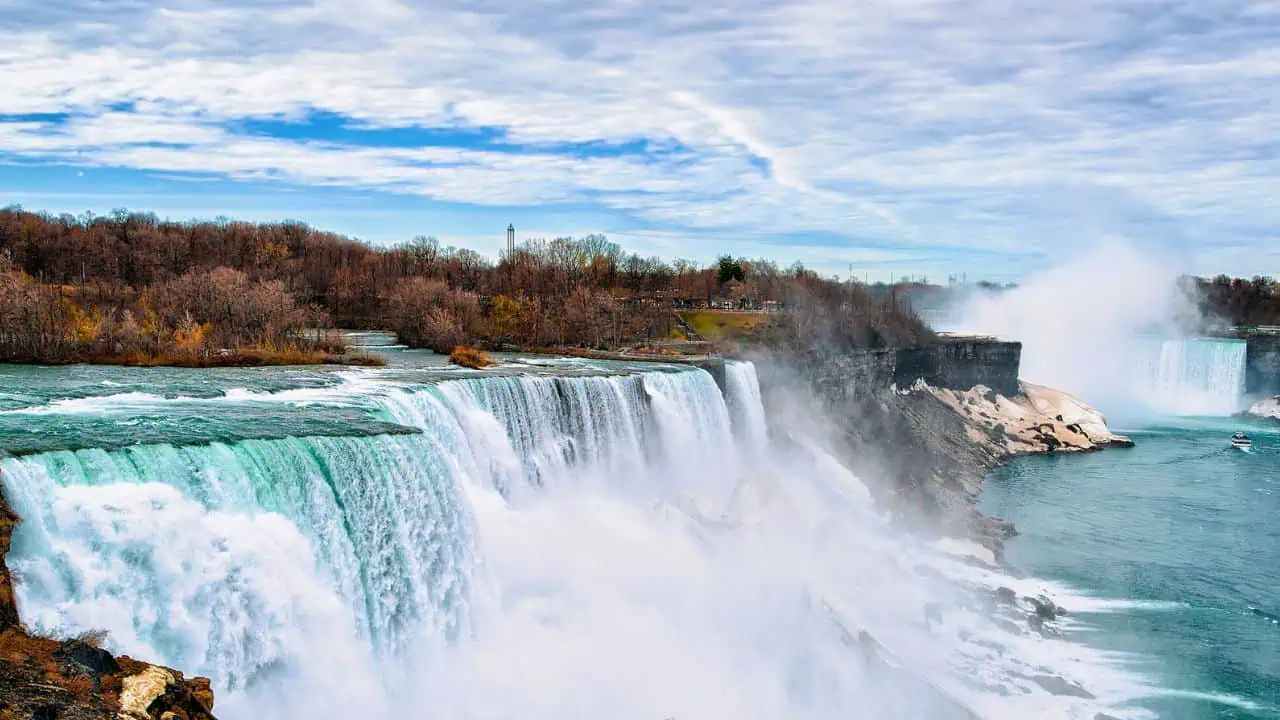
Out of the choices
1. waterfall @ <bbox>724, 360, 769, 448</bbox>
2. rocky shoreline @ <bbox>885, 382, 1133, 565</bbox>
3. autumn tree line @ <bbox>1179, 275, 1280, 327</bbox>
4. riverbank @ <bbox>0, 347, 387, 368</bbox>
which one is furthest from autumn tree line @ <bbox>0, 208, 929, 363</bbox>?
autumn tree line @ <bbox>1179, 275, 1280, 327</bbox>

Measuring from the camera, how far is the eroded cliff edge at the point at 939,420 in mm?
30403

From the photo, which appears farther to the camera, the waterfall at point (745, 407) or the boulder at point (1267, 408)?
the boulder at point (1267, 408)

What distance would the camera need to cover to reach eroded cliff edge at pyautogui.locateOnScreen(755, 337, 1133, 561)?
30403 mm

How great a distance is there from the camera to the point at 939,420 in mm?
43531

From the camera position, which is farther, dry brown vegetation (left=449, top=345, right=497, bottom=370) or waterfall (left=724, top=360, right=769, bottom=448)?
dry brown vegetation (left=449, top=345, right=497, bottom=370)

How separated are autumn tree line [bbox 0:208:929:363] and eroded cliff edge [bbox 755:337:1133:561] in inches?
81.9

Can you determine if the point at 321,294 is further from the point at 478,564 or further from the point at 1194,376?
the point at 1194,376

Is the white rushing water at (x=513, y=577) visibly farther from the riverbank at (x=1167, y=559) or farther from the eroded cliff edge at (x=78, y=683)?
the riverbank at (x=1167, y=559)

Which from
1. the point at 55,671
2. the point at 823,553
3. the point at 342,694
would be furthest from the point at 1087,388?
the point at 55,671

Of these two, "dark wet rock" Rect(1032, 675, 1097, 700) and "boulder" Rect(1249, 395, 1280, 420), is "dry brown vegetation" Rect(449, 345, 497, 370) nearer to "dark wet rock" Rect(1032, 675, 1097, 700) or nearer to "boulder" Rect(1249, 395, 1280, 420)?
"dark wet rock" Rect(1032, 675, 1097, 700)

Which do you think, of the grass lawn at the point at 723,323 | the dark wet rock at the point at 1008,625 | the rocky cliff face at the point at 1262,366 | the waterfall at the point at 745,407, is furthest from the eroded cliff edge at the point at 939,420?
the rocky cliff face at the point at 1262,366

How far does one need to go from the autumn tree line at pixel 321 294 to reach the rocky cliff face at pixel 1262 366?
20.3 metres

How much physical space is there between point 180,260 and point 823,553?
51.2 m

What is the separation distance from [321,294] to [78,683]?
5303 centimetres
